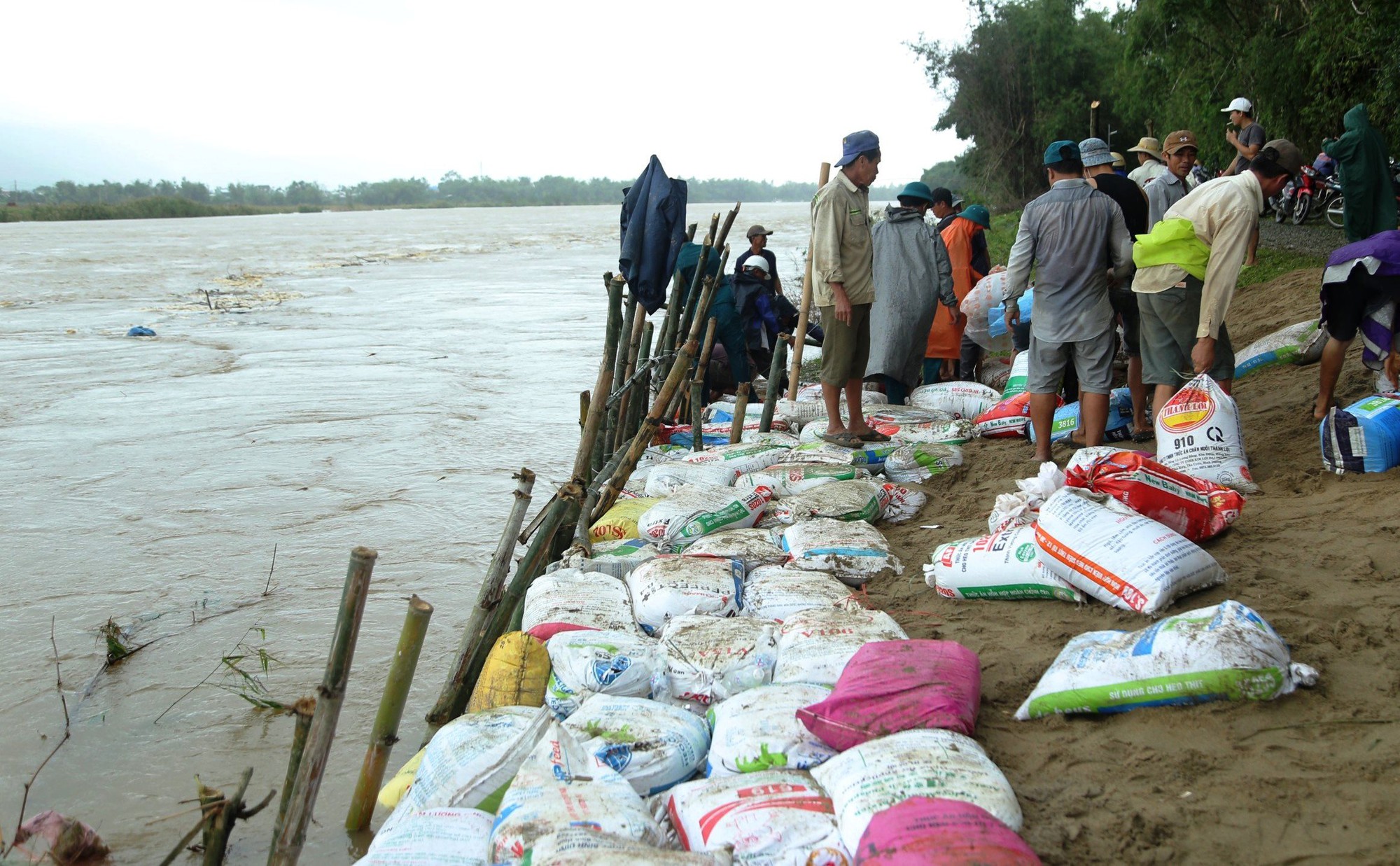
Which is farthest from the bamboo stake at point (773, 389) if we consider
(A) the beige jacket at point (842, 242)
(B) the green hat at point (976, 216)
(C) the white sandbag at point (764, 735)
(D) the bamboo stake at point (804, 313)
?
(C) the white sandbag at point (764, 735)

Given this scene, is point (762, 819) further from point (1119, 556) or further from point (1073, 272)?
point (1073, 272)

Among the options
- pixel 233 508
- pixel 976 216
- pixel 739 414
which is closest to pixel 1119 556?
pixel 739 414

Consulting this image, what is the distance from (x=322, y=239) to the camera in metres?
36.5

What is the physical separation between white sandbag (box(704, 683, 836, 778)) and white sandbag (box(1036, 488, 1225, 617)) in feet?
2.64

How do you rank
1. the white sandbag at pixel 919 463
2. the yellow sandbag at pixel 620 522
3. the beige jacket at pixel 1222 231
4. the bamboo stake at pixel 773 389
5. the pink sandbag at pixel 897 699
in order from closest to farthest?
the pink sandbag at pixel 897 699 → the beige jacket at pixel 1222 231 → the yellow sandbag at pixel 620 522 → the white sandbag at pixel 919 463 → the bamboo stake at pixel 773 389

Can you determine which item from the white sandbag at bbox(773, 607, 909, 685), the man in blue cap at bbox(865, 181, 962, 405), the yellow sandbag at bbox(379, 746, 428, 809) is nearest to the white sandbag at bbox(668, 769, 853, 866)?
the white sandbag at bbox(773, 607, 909, 685)

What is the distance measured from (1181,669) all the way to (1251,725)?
0.52 feet

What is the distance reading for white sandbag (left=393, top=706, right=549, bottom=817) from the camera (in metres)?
2.19

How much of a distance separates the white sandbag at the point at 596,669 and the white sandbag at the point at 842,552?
2.65 ft

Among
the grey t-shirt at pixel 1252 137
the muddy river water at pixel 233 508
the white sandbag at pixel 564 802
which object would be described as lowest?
the muddy river water at pixel 233 508

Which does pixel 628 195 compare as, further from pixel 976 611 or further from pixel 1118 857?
pixel 1118 857

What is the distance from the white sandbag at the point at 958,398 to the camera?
18.2ft

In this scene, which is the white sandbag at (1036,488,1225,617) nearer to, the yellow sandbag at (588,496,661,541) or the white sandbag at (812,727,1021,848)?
the white sandbag at (812,727,1021,848)

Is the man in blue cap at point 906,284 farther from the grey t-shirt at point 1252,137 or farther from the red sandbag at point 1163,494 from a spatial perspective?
the red sandbag at point 1163,494
